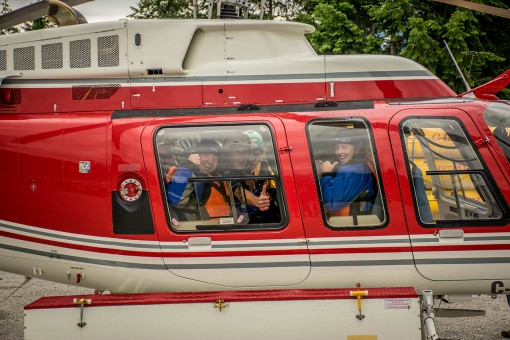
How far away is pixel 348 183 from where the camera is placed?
6.43m

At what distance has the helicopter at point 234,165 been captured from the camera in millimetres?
6328

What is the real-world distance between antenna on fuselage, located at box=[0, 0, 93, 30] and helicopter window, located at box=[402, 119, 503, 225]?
12.3 ft

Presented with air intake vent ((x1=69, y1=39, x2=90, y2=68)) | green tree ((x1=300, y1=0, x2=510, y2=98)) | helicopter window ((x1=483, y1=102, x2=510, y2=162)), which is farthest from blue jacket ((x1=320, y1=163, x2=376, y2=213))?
A: green tree ((x1=300, y1=0, x2=510, y2=98))

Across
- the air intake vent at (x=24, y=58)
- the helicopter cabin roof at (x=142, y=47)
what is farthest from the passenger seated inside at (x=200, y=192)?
the air intake vent at (x=24, y=58)

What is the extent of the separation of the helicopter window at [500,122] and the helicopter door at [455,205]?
7.1 inches

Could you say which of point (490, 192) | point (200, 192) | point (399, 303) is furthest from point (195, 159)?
point (490, 192)

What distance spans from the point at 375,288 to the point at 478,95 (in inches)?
98.4

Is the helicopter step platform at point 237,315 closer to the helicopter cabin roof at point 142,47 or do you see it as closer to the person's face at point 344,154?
the person's face at point 344,154

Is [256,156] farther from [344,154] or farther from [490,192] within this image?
[490,192]

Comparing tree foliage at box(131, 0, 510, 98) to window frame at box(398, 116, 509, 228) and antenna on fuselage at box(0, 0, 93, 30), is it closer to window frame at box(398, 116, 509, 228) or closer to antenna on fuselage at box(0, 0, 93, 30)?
window frame at box(398, 116, 509, 228)

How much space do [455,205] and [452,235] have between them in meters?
0.27

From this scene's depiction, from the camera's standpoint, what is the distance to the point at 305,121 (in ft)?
21.6

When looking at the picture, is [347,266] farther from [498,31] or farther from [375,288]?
[498,31]

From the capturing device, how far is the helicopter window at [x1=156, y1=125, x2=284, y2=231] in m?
6.44
